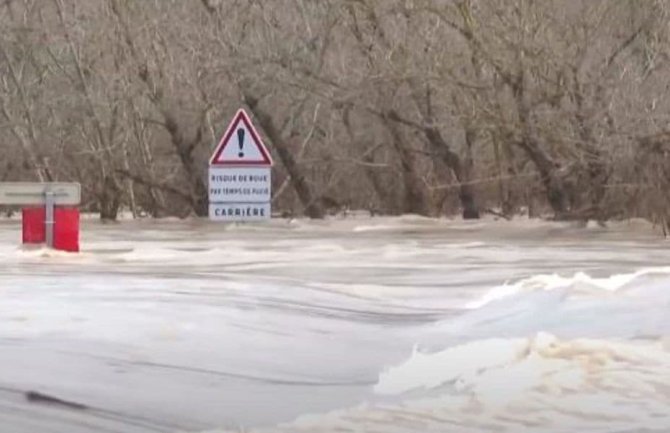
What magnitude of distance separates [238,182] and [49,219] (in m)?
2.32

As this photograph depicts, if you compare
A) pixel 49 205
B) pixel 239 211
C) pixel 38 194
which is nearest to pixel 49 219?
pixel 49 205

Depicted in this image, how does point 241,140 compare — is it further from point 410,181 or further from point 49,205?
point 410,181

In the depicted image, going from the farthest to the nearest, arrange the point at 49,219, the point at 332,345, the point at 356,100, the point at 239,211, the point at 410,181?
the point at 410,181
the point at 356,100
the point at 49,219
the point at 239,211
the point at 332,345

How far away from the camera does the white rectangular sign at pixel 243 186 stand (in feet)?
46.1

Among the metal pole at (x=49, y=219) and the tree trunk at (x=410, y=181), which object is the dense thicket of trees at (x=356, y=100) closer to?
the tree trunk at (x=410, y=181)

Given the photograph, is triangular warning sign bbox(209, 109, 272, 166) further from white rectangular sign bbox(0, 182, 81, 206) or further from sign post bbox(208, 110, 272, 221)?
white rectangular sign bbox(0, 182, 81, 206)

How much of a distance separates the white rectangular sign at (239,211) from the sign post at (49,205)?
1.85 m

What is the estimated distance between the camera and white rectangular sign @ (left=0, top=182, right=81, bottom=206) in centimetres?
1485

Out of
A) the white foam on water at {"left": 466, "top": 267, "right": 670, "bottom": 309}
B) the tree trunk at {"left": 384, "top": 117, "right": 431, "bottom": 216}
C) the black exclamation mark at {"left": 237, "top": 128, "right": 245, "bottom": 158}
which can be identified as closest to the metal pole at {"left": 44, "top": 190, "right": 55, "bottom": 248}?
the black exclamation mark at {"left": 237, "top": 128, "right": 245, "bottom": 158}

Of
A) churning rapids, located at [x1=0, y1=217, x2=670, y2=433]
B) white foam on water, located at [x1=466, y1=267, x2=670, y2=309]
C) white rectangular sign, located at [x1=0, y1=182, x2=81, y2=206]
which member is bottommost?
churning rapids, located at [x1=0, y1=217, x2=670, y2=433]

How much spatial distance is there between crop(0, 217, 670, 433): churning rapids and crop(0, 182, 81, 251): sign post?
1.27ft

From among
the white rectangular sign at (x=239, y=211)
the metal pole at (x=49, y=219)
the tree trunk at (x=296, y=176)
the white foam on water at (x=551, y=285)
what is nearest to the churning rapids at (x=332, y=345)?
the white foam on water at (x=551, y=285)

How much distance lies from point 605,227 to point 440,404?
15.0 meters

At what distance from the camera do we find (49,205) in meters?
14.9
